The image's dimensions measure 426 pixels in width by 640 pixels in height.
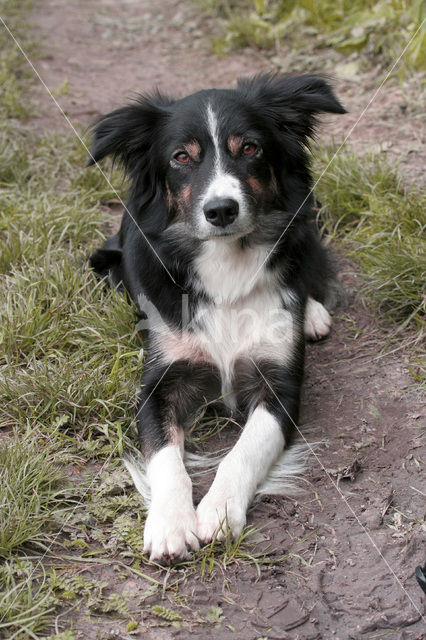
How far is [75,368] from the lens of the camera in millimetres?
3727

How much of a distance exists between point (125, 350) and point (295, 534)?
1.38 meters

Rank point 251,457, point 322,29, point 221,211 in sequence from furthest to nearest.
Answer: point 322,29 < point 221,211 < point 251,457

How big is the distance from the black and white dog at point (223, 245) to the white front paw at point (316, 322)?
43cm

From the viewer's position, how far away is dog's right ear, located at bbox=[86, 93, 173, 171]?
3590 mm

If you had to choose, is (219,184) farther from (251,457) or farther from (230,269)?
(251,457)

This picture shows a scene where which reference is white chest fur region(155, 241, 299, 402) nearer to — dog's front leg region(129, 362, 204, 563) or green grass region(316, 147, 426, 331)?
dog's front leg region(129, 362, 204, 563)

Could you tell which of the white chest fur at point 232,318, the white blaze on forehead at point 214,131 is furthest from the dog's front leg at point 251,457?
the white blaze on forehead at point 214,131

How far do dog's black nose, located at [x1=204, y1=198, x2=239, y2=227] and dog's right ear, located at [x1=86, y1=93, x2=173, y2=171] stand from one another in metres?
0.65

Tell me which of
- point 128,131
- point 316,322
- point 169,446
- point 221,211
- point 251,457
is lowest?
point 316,322

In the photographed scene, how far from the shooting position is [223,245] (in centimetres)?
353

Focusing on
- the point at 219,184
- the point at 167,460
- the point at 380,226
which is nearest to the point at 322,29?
the point at 380,226

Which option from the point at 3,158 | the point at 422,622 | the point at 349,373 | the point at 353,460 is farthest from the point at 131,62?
the point at 422,622

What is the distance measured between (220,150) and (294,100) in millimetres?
513

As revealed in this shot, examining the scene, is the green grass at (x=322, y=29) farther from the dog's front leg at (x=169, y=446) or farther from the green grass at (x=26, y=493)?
the green grass at (x=26, y=493)
